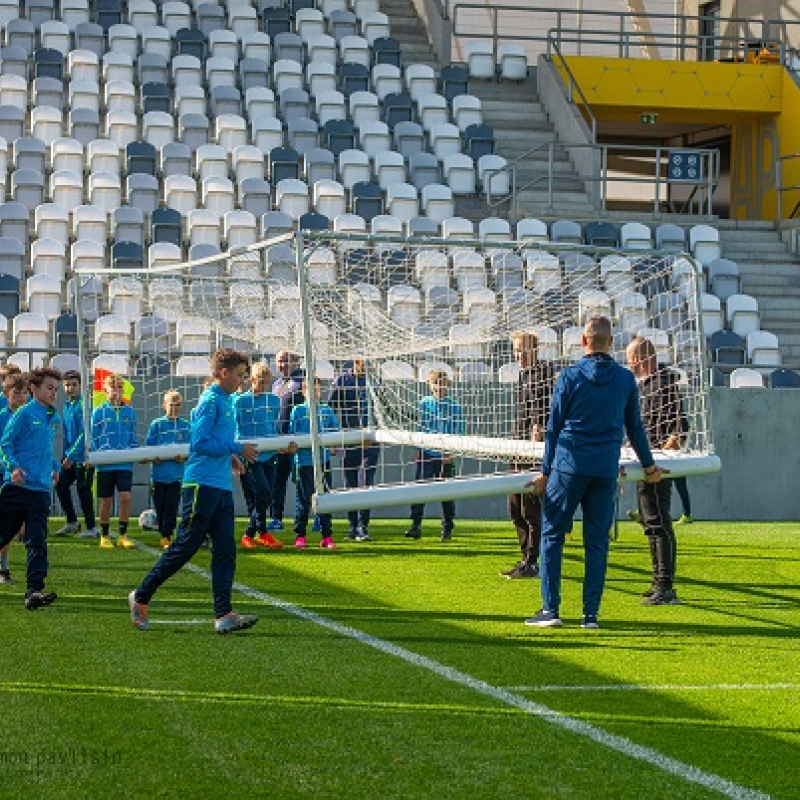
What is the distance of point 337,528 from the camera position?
2048 centimetres

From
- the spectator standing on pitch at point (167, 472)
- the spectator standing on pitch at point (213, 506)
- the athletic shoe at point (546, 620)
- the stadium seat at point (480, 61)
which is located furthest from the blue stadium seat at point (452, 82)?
the spectator standing on pitch at point (213, 506)

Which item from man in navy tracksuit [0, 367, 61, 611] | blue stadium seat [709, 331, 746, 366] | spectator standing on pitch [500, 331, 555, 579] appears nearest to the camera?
man in navy tracksuit [0, 367, 61, 611]

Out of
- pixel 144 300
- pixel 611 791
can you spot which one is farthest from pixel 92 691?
pixel 144 300

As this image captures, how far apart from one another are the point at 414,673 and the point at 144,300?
1345cm

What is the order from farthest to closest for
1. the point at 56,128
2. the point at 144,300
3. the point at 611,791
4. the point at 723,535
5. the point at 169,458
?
the point at 56,128 < the point at 144,300 < the point at 723,535 < the point at 169,458 < the point at 611,791

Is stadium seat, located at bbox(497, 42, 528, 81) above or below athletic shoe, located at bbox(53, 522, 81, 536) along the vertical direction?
above

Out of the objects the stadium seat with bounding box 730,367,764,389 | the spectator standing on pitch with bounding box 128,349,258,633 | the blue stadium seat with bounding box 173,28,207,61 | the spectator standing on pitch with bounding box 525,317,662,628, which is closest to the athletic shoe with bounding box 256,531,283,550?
the spectator standing on pitch with bounding box 525,317,662,628

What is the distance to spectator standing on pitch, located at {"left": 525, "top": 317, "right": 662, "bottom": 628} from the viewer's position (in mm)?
11000

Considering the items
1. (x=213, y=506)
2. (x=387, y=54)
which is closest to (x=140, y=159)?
(x=387, y=54)

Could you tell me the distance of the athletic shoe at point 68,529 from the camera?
18859mm

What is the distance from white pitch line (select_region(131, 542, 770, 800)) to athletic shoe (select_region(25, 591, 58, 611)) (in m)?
1.58

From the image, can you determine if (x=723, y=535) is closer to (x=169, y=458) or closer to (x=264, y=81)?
(x=169, y=458)

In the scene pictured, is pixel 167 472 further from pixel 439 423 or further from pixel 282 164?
pixel 282 164

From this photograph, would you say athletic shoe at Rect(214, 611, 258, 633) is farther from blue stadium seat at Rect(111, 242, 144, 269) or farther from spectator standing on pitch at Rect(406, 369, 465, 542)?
blue stadium seat at Rect(111, 242, 144, 269)
